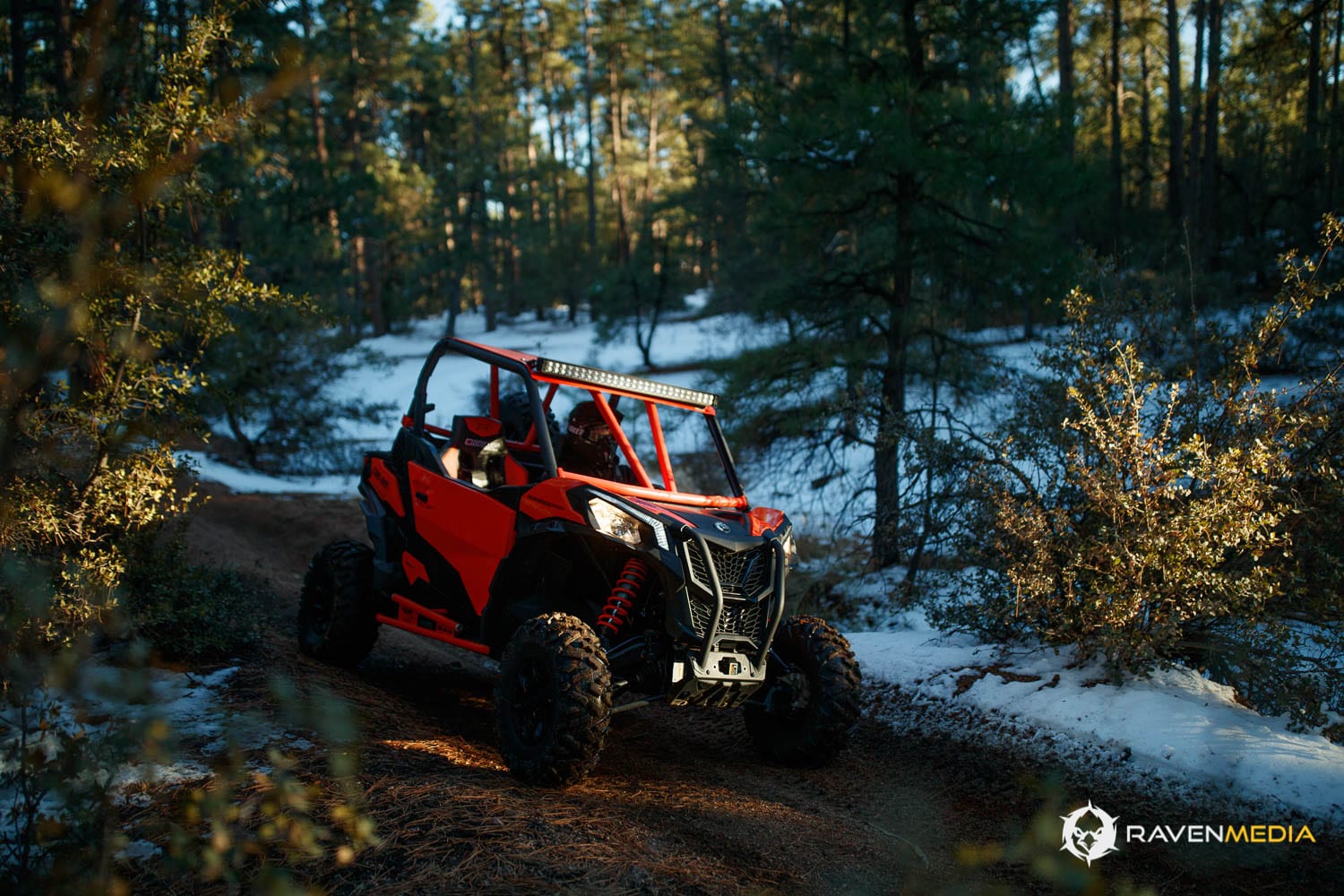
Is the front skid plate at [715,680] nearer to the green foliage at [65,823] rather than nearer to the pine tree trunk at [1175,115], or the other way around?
the green foliage at [65,823]

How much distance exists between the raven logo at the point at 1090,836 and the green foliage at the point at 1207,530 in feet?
4.08

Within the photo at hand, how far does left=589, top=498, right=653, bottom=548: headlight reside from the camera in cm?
500

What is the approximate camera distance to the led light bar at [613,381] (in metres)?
5.76

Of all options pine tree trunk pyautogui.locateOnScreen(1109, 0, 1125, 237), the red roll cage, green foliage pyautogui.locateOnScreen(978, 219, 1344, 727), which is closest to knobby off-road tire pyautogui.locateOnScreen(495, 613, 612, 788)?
the red roll cage

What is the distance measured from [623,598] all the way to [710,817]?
1.26 meters

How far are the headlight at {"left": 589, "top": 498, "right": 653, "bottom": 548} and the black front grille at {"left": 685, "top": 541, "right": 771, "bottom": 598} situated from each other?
250 millimetres

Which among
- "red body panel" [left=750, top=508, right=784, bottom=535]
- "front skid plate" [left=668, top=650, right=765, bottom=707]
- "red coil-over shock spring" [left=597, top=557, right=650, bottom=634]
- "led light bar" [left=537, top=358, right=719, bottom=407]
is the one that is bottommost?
"front skid plate" [left=668, top=650, right=765, bottom=707]

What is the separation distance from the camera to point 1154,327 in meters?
7.66

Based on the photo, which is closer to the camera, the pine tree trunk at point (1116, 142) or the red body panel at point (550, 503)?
the red body panel at point (550, 503)

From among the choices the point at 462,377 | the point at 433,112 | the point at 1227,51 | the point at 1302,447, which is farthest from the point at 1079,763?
the point at 433,112

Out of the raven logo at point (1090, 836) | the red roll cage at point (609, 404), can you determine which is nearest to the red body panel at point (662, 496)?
the red roll cage at point (609, 404)

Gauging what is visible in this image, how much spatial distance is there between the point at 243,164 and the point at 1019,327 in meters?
20.8

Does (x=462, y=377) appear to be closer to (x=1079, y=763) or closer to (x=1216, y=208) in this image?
(x=1216, y=208)

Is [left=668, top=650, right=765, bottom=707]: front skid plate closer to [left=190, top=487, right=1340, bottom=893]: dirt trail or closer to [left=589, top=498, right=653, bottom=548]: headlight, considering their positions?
[left=190, top=487, right=1340, bottom=893]: dirt trail
